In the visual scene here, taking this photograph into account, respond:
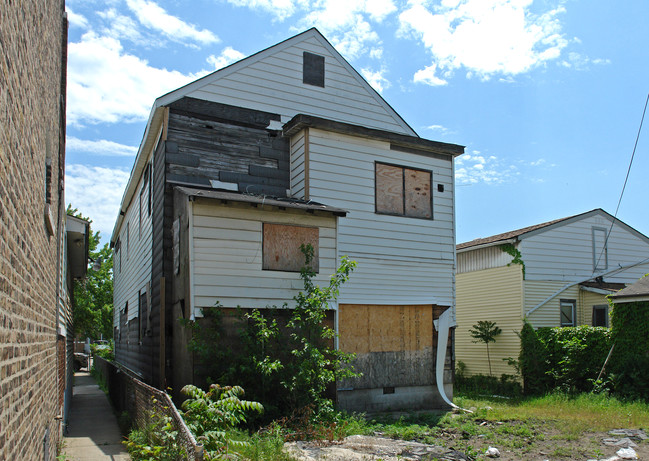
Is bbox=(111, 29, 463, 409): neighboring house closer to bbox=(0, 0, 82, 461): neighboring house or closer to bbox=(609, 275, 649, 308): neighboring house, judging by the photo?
bbox=(0, 0, 82, 461): neighboring house

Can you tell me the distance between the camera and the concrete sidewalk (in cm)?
952

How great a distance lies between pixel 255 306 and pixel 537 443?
6.08 meters

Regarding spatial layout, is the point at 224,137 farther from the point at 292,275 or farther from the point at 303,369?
the point at 303,369

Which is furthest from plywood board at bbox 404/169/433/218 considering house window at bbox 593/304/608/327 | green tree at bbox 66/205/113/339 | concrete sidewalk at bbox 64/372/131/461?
green tree at bbox 66/205/113/339

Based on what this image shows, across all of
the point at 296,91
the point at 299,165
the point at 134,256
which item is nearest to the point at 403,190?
the point at 299,165

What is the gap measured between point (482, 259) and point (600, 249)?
14.8 feet

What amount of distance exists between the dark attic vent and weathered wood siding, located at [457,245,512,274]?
33.2 feet

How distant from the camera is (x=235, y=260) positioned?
11539mm

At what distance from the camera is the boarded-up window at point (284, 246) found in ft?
39.1

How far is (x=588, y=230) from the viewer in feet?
72.9

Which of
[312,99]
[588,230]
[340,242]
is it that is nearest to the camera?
[340,242]

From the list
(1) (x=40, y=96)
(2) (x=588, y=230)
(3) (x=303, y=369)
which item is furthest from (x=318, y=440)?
(2) (x=588, y=230)

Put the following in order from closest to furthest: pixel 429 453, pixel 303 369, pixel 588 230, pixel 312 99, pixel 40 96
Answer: pixel 40 96 → pixel 429 453 → pixel 303 369 → pixel 312 99 → pixel 588 230

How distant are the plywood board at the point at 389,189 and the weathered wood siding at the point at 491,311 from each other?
7967 mm
